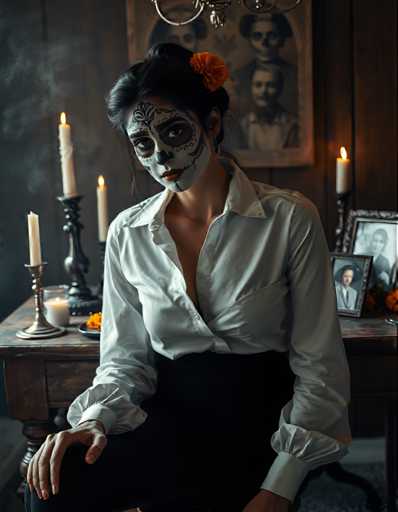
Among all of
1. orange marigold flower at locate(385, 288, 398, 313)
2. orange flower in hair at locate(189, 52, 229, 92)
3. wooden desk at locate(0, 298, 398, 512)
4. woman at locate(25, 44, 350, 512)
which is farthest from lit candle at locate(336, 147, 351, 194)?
orange flower in hair at locate(189, 52, 229, 92)

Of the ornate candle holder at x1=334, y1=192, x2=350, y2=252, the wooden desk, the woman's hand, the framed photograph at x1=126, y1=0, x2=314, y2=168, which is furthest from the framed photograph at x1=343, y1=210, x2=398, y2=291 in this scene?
the woman's hand

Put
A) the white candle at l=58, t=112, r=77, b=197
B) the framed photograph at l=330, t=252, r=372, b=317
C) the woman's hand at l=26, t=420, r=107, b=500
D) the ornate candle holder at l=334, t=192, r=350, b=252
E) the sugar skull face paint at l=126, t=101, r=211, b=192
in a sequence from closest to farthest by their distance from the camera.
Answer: the woman's hand at l=26, t=420, r=107, b=500 → the sugar skull face paint at l=126, t=101, r=211, b=192 → the framed photograph at l=330, t=252, r=372, b=317 → the white candle at l=58, t=112, r=77, b=197 → the ornate candle holder at l=334, t=192, r=350, b=252

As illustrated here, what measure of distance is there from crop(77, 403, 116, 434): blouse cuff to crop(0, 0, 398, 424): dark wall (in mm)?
1019

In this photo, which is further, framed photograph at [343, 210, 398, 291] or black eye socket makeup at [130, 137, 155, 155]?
framed photograph at [343, 210, 398, 291]

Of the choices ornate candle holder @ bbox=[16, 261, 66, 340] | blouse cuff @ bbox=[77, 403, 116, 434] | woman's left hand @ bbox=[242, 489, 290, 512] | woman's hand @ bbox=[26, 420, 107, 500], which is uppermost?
ornate candle holder @ bbox=[16, 261, 66, 340]

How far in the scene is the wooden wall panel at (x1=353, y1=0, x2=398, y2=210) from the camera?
7.41ft

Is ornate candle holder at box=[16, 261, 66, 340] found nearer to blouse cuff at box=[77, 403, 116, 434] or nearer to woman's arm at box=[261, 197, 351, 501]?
blouse cuff at box=[77, 403, 116, 434]

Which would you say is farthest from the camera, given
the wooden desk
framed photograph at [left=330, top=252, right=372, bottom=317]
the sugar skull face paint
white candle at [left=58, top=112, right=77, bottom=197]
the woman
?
white candle at [left=58, top=112, right=77, bottom=197]

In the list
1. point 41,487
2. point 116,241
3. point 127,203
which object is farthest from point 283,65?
point 41,487

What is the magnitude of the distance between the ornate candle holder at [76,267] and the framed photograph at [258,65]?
528 mm

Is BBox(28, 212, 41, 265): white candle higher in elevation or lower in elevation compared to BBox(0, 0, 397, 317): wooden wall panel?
lower

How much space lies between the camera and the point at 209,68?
1.47 metres

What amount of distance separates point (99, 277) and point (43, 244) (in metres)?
0.21

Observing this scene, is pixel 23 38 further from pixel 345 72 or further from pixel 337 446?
pixel 337 446
